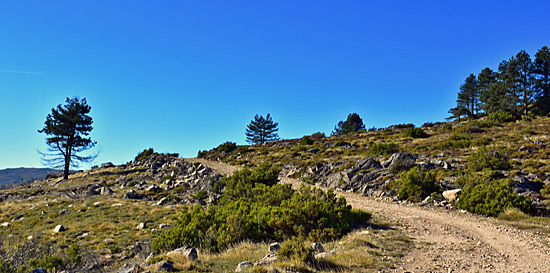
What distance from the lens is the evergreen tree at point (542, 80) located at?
169 feet

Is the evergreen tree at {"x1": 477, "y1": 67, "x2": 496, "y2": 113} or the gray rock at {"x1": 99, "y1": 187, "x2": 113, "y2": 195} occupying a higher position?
the evergreen tree at {"x1": 477, "y1": 67, "x2": 496, "y2": 113}

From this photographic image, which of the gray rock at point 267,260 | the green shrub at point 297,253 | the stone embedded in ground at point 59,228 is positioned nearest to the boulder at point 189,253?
the gray rock at point 267,260

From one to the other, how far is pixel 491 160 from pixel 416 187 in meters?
6.45

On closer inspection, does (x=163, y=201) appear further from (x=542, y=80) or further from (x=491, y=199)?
(x=542, y=80)

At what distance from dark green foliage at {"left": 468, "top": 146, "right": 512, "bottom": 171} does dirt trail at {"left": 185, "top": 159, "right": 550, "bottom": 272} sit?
727cm

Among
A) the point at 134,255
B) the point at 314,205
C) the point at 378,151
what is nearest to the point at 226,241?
the point at 314,205

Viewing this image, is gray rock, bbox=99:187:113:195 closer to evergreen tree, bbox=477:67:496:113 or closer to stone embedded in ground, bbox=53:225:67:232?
stone embedded in ground, bbox=53:225:67:232

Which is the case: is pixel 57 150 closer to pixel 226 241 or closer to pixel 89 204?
pixel 89 204

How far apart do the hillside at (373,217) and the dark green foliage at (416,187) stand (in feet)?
0.23

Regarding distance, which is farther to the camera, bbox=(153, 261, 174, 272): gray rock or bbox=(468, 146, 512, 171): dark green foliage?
bbox=(468, 146, 512, 171): dark green foliage

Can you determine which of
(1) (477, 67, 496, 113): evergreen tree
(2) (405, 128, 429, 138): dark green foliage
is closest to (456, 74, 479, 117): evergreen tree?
(1) (477, 67, 496, 113): evergreen tree

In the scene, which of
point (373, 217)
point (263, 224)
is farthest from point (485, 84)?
point (263, 224)

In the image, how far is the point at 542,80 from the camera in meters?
54.3

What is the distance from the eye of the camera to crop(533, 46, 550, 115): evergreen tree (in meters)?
51.4
